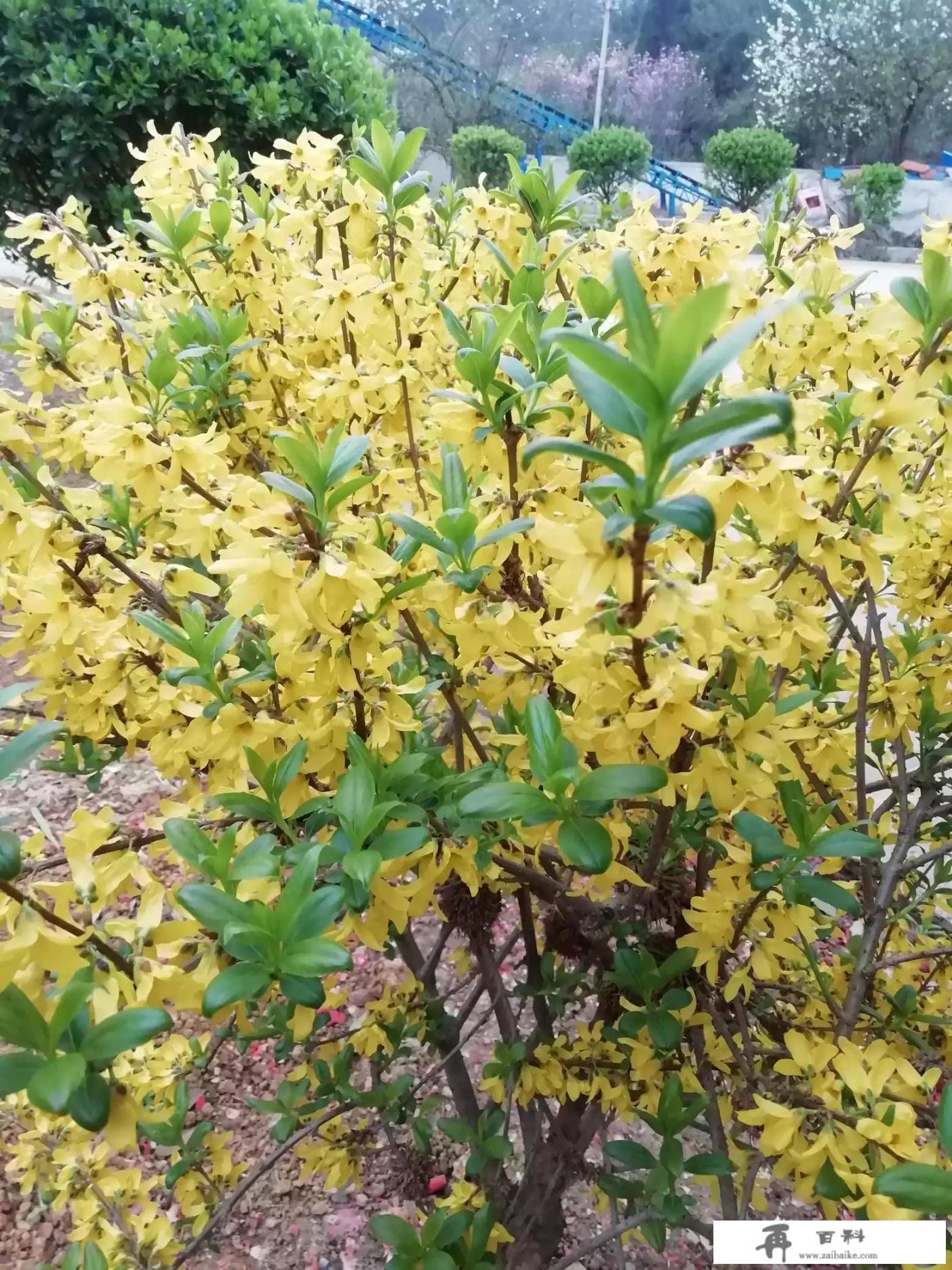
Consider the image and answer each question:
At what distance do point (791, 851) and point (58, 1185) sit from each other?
1263mm

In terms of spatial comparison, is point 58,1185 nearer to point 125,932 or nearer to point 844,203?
point 125,932

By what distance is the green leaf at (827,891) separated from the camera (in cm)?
95

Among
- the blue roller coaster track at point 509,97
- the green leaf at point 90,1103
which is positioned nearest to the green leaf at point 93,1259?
the green leaf at point 90,1103

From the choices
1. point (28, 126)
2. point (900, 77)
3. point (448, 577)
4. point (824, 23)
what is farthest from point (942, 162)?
point (448, 577)

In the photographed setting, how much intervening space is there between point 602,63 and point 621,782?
9.57 m

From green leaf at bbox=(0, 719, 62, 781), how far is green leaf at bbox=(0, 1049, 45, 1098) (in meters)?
0.22

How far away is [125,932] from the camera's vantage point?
0.82 metres

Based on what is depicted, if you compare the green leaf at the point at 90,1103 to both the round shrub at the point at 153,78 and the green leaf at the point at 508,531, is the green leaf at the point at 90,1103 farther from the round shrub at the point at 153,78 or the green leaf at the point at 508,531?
the round shrub at the point at 153,78

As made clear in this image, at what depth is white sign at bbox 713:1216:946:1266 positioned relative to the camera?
2.75 ft

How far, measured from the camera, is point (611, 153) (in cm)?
918

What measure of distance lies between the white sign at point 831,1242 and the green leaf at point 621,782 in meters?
0.50

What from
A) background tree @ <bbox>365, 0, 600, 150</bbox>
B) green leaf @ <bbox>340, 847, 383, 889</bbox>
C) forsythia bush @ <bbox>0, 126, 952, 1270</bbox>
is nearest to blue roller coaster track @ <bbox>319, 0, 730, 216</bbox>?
background tree @ <bbox>365, 0, 600, 150</bbox>

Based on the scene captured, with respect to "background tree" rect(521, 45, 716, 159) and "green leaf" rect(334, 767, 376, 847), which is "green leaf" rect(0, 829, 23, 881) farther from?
"background tree" rect(521, 45, 716, 159)

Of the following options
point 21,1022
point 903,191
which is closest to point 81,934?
point 21,1022
